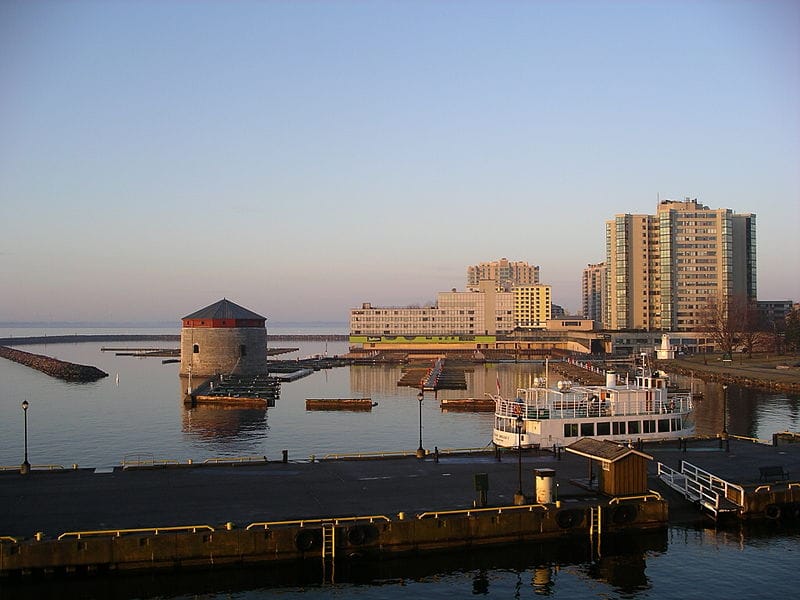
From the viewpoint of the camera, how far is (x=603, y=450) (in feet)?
121

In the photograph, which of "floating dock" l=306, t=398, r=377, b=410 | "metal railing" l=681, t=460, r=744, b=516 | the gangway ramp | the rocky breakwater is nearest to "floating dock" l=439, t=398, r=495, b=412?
"floating dock" l=306, t=398, r=377, b=410

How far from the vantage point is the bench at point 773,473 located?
129 feet

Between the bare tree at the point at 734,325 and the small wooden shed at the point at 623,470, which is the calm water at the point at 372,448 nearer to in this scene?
the small wooden shed at the point at 623,470

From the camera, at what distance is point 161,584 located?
29125 millimetres

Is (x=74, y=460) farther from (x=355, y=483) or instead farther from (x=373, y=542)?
(x=373, y=542)

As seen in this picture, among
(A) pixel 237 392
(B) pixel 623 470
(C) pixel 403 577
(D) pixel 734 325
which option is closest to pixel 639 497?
(B) pixel 623 470

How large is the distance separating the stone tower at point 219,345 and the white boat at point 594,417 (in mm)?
86188

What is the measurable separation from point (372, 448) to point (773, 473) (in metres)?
30.9

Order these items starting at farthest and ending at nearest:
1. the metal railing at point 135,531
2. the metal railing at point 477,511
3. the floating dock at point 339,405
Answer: the floating dock at point 339,405 < the metal railing at point 477,511 < the metal railing at point 135,531

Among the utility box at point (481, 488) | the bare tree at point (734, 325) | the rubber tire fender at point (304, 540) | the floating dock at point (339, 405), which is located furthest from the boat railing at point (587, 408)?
the bare tree at point (734, 325)

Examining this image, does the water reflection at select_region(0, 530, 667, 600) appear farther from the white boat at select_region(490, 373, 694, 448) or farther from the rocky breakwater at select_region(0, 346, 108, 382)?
the rocky breakwater at select_region(0, 346, 108, 382)

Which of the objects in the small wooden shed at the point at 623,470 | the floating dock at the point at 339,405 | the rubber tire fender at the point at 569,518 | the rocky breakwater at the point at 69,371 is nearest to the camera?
the rubber tire fender at the point at 569,518

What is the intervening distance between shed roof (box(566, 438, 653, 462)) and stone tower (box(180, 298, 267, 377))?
100997 millimetres

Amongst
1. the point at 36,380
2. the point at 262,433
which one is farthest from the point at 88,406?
the point at 36,380
